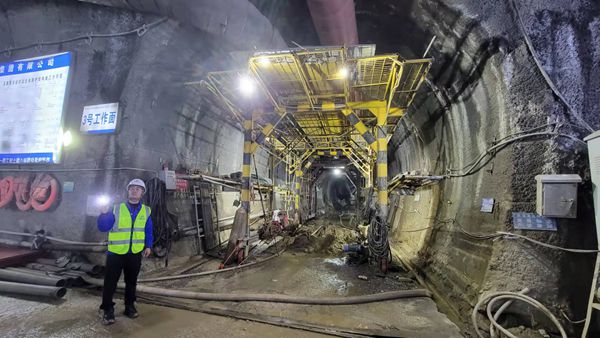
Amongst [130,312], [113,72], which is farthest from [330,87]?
[130,312]

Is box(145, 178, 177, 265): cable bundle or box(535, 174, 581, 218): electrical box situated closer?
box(535, 174, 581, 218): electrical box

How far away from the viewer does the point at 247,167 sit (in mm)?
7156

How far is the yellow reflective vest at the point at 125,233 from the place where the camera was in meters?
3.29

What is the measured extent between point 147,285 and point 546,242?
20.8 ft

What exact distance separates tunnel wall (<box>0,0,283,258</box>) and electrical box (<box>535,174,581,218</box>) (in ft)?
18.6

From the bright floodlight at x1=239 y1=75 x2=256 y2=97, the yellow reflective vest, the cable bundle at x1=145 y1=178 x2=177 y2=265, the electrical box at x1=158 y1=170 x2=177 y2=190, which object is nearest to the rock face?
the bright floodlight at x1=239 y1=75 x2=256 y2=97

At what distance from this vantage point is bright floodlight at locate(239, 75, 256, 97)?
6230 mm

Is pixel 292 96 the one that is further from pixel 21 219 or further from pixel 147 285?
pixel 21 219

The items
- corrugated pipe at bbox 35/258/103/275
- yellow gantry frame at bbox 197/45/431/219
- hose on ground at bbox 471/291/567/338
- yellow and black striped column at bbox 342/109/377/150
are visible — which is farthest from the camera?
yellow and black striped column at bbox 342/109/377/150

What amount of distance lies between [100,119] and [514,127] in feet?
25.7

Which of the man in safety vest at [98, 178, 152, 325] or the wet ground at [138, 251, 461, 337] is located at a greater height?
the man in safety vest at [98, 178, 152, 325]

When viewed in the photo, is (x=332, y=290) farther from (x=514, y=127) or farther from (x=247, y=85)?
(x=247, y=85)

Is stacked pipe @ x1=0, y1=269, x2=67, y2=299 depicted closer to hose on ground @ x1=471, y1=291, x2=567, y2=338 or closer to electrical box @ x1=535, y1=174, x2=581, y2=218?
hose on ground @ x1=471, y1=291, x2=567, y2=338

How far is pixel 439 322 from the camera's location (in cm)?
349
